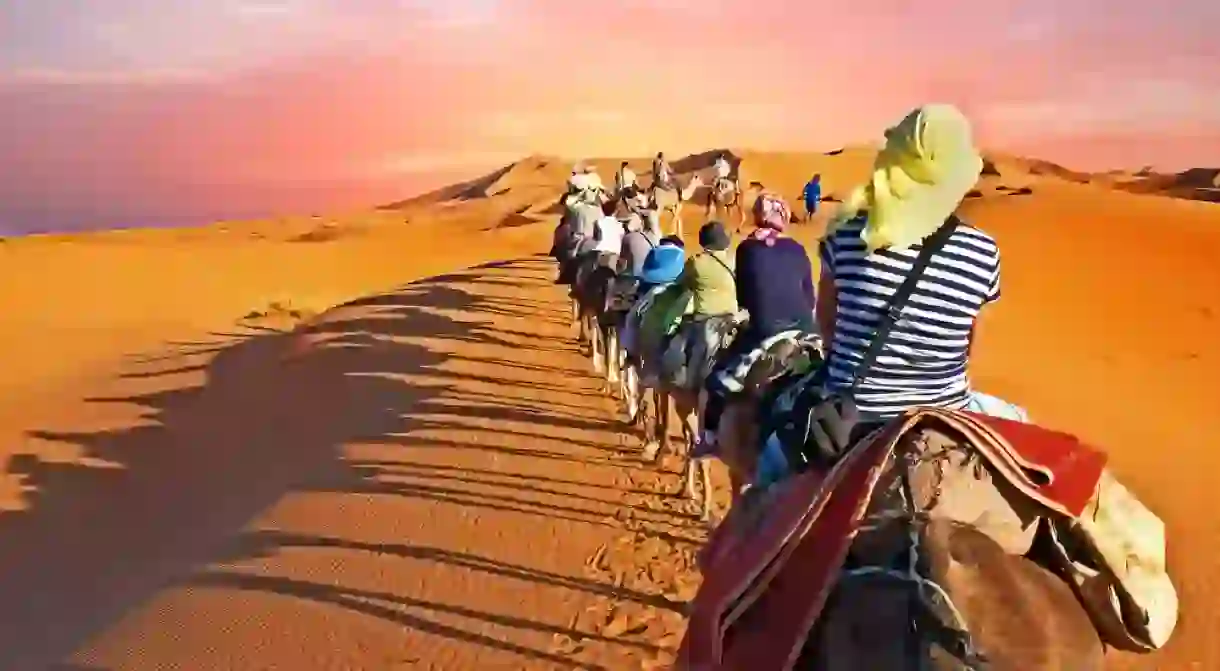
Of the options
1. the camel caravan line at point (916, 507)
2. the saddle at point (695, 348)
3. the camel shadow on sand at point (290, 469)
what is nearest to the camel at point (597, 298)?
the camel shadow on sand at point (290, 469)

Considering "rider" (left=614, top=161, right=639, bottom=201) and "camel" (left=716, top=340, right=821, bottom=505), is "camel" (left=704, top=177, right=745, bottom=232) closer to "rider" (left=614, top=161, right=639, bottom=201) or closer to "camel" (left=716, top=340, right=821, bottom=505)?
"rider" (left=614, top=161, right=639, bottom=201)

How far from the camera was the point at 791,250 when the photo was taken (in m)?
7.91

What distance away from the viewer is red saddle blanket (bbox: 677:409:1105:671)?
3668 mm

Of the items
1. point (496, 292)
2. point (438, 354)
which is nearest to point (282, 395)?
point (438, 354)

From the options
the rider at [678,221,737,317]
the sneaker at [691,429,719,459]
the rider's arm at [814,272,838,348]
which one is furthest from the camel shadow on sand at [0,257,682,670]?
the rider's arm at [814,272,838,348]

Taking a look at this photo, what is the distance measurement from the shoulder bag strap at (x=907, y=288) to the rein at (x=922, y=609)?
38.8 inches

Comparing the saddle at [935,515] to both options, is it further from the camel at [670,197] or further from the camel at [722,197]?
the camel at [722,197]

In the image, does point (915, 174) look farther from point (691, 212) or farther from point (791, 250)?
point (691, 212)

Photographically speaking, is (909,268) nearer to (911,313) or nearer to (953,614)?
(911,313)

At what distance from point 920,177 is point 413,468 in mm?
8263

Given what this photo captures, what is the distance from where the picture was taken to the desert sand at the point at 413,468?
316 inches

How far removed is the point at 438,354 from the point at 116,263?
1196 inches

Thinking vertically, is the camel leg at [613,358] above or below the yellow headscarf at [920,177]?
below

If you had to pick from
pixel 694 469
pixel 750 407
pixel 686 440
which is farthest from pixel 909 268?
pixel 686 440
